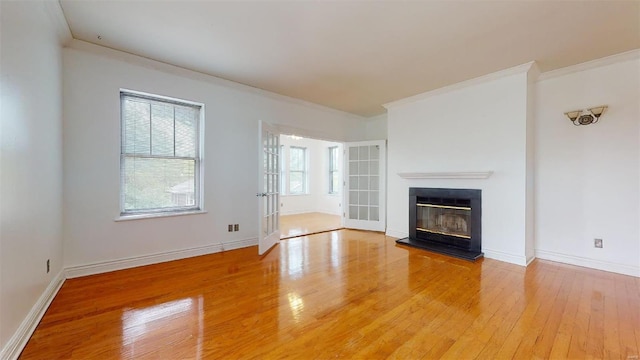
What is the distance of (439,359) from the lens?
1.60 metres

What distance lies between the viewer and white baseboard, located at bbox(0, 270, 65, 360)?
61.2 inches

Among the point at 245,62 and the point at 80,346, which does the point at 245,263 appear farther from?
the point at 245,62

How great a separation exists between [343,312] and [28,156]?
2.69 m

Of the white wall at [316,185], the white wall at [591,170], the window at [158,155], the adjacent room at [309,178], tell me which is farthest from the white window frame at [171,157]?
the white wall at [591,170]

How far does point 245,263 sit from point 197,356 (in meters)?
1.79

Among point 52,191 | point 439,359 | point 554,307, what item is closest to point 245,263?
point 52,191

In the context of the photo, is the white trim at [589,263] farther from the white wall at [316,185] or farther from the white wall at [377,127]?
the white wall at [316,185]

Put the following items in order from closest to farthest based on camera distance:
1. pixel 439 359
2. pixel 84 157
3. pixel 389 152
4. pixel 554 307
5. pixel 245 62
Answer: pixel 439 359
pixel 554 307
pixel 84 157
pixel 245 62
pixel 389 152

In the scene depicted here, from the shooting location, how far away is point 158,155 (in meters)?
3.46

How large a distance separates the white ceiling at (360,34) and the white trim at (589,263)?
8.08 ft

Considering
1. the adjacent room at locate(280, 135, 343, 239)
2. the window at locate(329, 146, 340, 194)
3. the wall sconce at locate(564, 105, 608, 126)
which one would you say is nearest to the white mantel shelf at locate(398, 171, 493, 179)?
the wall sconce at locate(564, 105, 608, 126)

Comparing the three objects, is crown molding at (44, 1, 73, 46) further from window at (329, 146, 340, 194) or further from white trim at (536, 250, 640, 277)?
window at (329, 146, 340, 194)

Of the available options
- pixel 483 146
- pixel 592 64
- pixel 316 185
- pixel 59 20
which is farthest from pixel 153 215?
pixel 592 64

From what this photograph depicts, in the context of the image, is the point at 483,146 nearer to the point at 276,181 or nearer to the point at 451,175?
the point at 451,175
